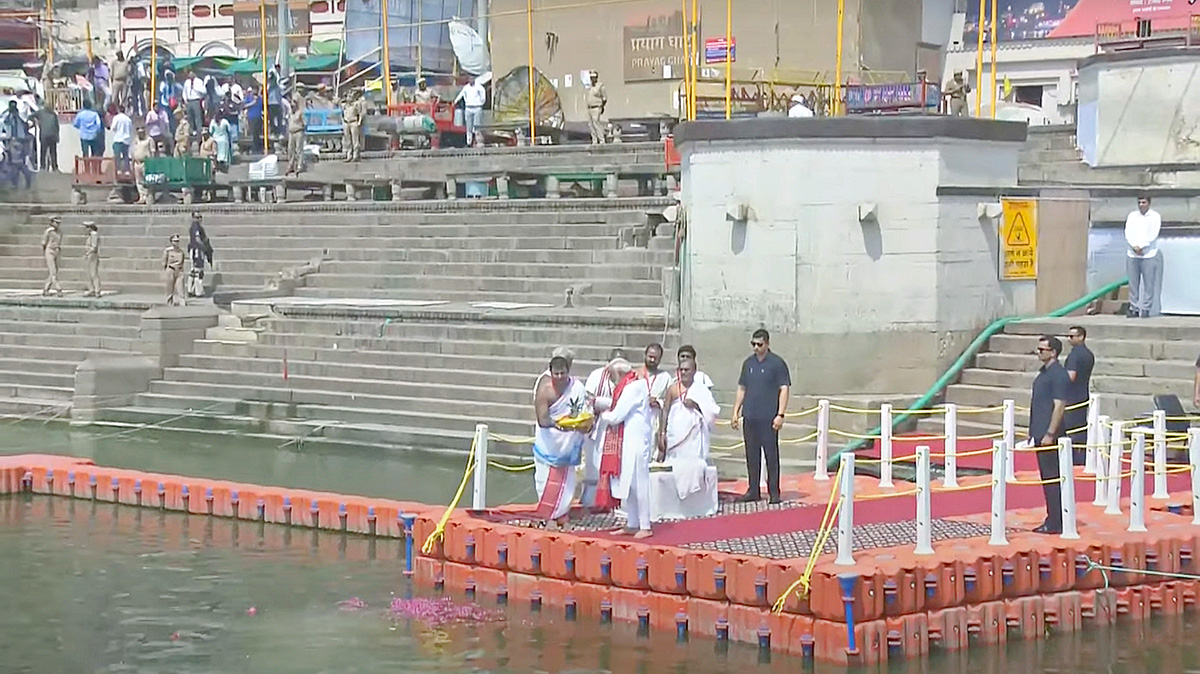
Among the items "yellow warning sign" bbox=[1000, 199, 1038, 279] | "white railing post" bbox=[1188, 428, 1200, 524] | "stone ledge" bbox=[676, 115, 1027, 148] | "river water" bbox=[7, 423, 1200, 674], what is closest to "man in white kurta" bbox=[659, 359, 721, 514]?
"river water" bbox=[7, 423, 1200, 674]

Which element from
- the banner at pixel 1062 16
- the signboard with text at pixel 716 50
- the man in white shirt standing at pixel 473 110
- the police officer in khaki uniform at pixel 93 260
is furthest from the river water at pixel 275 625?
the banner at pixel 1062 16

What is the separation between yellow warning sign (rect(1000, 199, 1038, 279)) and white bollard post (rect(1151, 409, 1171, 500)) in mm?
5338

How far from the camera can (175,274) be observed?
89.3 ft

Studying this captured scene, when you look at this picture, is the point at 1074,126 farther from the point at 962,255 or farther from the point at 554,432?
the point at 554,432

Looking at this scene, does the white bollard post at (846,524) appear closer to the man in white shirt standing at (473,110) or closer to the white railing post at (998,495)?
the white railing post at (998,495)

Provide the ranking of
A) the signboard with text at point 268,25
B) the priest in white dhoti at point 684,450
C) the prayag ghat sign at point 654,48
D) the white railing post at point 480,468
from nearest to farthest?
the priest in white dhoti at point 684,450, the white railing post at point 480,468, the prayag ghat sign at point 654,48, the signboard with text at point 268,25

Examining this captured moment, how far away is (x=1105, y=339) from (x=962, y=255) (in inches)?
69.1

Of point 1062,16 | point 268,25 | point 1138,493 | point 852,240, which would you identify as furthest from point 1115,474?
point 268,25

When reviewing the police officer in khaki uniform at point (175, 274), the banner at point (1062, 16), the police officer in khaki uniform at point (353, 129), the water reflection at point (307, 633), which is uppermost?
the banner at point (1062, 16)

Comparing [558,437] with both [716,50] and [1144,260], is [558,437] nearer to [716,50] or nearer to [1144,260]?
[1144,260]

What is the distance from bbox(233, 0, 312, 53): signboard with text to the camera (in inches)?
1940

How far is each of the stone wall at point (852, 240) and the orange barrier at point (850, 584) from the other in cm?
501

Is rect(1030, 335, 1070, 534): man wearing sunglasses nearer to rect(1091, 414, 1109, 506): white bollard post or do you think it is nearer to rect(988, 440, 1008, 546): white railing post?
rect(988, 440, 1008, 546): white railing post

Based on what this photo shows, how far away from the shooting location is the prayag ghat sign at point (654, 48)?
3816 cm
